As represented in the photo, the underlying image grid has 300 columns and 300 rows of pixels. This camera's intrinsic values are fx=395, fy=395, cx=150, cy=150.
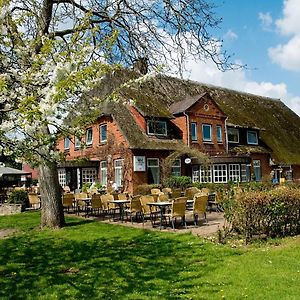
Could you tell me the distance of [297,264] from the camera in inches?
298

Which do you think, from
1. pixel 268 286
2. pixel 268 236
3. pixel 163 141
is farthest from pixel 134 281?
pixel 163 141

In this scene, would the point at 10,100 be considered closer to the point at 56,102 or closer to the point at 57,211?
the point at 56,102

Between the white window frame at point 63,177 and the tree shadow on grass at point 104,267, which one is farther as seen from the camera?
the white window frame at point 63,177

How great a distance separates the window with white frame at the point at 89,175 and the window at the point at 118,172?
2.56 m

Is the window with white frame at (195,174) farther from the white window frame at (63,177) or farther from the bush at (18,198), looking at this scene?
the bush at (18,198)

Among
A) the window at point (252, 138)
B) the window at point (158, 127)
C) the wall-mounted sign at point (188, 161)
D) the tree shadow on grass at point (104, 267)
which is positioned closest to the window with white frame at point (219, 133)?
the window at point (252, 138)

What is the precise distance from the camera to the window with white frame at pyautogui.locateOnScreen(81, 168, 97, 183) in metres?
29.1

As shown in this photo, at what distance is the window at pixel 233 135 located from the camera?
105 ft

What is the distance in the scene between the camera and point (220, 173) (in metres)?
27.8

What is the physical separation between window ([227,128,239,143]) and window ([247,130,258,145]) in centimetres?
122

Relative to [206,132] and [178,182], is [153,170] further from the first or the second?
[206,132]

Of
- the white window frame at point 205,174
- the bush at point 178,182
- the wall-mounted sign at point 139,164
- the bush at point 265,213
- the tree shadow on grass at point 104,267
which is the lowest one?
the tree shadow on grass at point 104,267

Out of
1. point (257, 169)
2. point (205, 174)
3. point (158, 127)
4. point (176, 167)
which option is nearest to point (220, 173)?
point (205, 174)

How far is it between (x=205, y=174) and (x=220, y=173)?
1053 millimetres
